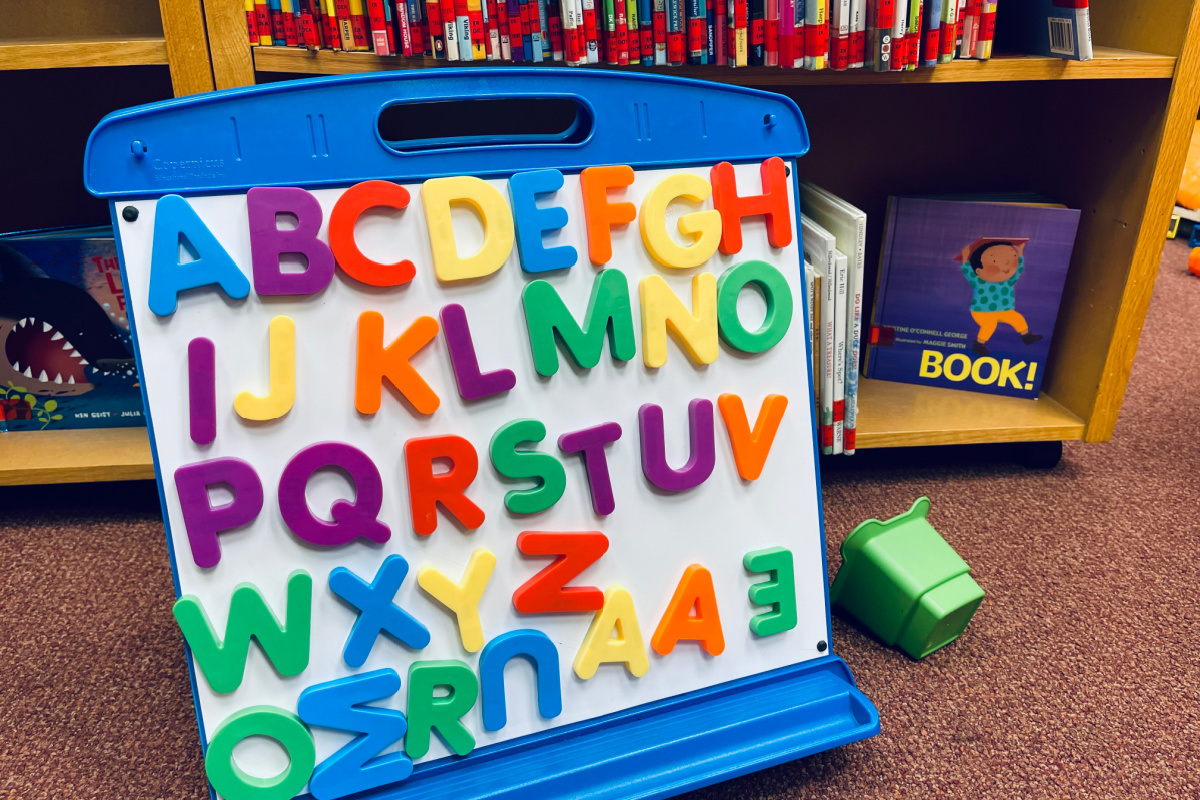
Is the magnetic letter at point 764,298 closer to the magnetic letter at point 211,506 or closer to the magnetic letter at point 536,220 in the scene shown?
the magnetic letter at point 536,220

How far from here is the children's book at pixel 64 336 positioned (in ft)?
3.15

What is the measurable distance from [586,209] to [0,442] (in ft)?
2.80

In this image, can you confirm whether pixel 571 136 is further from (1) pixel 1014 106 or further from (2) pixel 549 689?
(1) pixel 1014 106

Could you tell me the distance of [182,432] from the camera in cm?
51

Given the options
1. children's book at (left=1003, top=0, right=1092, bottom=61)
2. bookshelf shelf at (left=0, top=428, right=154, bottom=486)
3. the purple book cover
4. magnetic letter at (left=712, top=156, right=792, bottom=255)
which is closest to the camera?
magnetic letter at (left=712, top=156, right=792, bottom=255)

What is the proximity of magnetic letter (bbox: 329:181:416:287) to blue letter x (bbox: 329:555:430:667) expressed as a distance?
19cm

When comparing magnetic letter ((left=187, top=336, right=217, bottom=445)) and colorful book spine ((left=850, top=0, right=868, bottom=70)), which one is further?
colorful book spine ((left=850, top=0, right=868, bottom=70))

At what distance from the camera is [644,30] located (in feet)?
2.61

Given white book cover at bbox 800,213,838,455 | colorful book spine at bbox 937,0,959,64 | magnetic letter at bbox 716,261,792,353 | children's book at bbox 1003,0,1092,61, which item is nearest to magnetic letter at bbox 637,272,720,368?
magnetic letter at bbox 716,261,792,353

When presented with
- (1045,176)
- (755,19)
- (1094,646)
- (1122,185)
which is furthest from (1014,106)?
(1094,646)

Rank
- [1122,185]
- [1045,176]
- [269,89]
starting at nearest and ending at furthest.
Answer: [269,89] → [1122,185] → [1045,176]

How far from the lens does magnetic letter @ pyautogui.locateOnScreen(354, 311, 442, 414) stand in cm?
53

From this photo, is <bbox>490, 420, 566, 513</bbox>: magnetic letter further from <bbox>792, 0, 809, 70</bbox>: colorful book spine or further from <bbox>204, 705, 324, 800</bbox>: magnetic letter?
<bbox>792, 0, 809, 70</bbox>: colorful book spine

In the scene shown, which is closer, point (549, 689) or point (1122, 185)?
point (549, 689)
